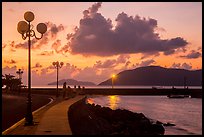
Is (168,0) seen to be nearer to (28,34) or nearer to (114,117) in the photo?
(28,34)

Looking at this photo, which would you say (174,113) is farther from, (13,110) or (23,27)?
(23,27)

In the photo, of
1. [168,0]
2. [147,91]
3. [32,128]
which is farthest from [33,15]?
[147,91]

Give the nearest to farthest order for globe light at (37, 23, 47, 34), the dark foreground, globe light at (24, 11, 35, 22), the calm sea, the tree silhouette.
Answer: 1. globe light at (24, 11, 35, 22)
2. globe light at (37, 23, 47, 34)
3. the dark foreground
4. the calm sea
5. the tree silhouette

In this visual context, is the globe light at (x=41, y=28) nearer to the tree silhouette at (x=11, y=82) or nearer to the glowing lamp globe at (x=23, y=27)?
the glowing lamp globe at (x=23, y=27)

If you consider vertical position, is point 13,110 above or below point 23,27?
below

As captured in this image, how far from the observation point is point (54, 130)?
57.4ft

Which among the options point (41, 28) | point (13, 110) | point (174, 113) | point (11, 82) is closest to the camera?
point (41, 28)

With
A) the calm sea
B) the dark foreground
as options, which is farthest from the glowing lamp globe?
the calm sea

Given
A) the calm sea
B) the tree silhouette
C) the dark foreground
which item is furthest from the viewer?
the tree silhouette

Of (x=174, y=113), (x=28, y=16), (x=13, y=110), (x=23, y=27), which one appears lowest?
(x=174, y=113)

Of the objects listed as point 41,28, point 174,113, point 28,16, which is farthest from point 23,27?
point 174,113

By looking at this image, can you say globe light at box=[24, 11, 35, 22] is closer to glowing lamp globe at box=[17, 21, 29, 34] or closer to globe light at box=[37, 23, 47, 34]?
glowing lamp globe at box=[17, 21, 29, 34]

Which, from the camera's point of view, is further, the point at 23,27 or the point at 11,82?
the point at 11,82

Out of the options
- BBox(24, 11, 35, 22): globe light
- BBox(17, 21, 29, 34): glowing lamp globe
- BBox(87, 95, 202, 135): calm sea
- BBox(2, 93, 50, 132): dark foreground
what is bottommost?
BBox(87, 95, 202, 135): calm sea
